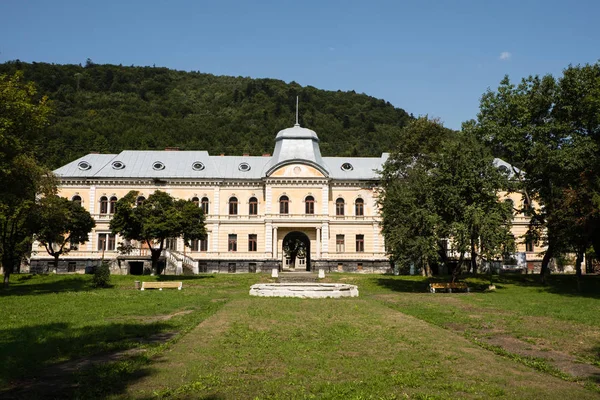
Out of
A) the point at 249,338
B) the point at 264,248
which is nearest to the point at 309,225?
the point at 264,248

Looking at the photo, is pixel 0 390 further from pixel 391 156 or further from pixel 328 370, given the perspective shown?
pixel 391 156

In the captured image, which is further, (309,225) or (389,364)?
(309,225)

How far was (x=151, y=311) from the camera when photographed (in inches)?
832

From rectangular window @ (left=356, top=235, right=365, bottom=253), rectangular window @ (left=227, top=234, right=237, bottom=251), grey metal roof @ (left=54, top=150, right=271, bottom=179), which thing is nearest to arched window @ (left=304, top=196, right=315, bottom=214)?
rectangular window @ (left=356, top=235, right=365, bottom=253)

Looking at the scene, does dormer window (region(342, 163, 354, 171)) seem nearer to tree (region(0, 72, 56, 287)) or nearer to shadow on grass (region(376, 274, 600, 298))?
shadow on grass (region(376, 274, 600, 298))

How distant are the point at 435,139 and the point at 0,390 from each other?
38.7 meters

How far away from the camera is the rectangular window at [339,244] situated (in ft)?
179

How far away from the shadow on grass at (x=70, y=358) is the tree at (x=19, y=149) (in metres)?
15.1

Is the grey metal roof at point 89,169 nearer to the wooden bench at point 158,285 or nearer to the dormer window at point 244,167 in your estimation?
the dormer window at point 244,167

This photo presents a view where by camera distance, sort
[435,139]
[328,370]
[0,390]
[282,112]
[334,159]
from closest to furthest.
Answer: [0,390], [328,370], [435,139], [334,159], [282,112]

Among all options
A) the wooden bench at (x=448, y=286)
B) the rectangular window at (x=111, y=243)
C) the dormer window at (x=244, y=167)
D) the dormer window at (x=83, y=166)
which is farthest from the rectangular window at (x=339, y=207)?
the dormer window at (x=83, y=166)

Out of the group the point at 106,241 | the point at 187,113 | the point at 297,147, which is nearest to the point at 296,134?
the point at 297,147

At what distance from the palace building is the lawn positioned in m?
28.6

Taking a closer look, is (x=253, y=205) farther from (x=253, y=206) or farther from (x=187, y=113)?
(x=187, y=113)
